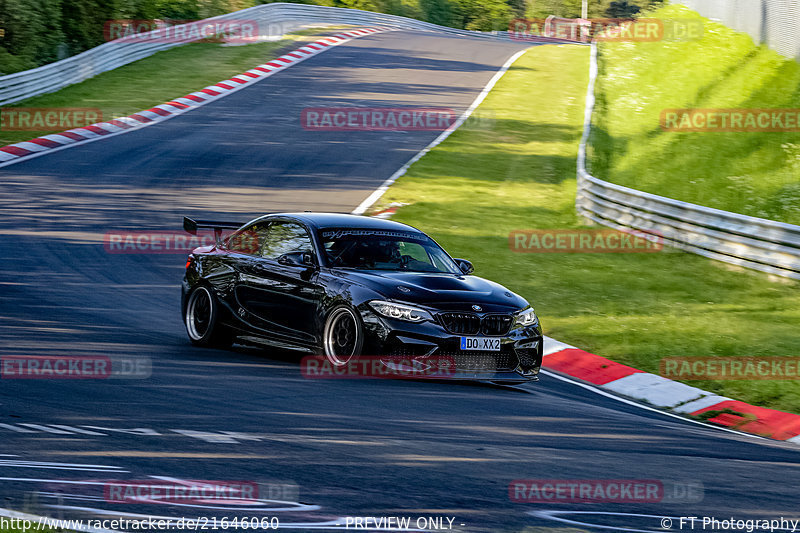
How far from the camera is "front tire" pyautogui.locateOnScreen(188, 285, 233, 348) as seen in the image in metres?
11.3

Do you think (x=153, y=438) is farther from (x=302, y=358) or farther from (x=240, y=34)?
(x=240, y=34)

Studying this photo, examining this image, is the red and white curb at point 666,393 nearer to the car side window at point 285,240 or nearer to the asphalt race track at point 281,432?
the asphalt race track at point 281,432

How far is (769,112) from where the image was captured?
24.1 metres

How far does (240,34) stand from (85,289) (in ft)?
104

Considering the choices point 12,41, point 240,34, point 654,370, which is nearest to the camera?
point 654,370

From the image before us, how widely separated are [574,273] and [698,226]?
7.76ft

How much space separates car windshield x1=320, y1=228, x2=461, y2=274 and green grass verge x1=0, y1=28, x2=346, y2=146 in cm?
1613

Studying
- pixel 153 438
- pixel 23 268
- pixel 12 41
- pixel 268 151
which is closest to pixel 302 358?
pixel 153 438

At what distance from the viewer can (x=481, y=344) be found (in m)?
9.77

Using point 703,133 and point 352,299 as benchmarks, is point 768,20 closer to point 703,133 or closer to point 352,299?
point 703,133

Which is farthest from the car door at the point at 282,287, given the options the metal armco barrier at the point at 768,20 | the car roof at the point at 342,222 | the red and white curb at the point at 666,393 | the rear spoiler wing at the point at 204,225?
the metal armco barrier at the point at 768,20

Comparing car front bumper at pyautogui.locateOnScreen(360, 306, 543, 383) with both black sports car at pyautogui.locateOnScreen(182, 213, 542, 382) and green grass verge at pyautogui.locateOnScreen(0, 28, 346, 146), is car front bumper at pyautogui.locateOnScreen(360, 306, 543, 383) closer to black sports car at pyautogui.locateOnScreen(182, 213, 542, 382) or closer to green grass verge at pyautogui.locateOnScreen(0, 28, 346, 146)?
black sports car at pyautogui.locateOnScreen(182, 213, 542, 382)

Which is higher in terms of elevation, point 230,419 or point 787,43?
point 787,43

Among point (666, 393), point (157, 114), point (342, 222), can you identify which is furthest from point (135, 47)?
point (666, 393)
